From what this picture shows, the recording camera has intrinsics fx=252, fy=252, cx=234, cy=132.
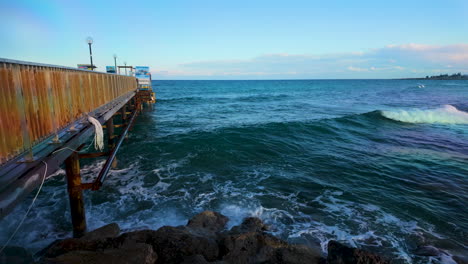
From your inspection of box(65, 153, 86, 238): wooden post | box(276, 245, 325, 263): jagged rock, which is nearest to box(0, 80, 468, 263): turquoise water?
box(65, 153, 86, 238): wooden post

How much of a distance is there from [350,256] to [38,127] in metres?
6.47

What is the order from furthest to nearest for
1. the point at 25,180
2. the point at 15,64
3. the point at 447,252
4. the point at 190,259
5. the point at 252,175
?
the point at 252,175 → the point at 447,252 → the point at 190,259 → the point at 15,64 → the point at 25,180

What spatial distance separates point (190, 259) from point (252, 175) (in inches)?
282

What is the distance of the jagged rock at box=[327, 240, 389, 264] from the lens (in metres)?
4.78

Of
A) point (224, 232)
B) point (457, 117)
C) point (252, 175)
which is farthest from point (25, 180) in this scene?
point (457, 117)

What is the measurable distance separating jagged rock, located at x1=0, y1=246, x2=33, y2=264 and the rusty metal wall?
340 centimetres

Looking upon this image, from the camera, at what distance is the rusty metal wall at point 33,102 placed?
393 centimetres

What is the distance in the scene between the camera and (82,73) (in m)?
7.64

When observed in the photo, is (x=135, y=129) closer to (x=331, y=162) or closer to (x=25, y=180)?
(x=331, y=162)

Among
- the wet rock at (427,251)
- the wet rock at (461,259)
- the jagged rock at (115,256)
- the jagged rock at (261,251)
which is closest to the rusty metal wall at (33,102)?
the jagged rock at (115,256)

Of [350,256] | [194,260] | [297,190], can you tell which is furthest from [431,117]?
[194,260]

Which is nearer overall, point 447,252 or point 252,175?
point 447,252

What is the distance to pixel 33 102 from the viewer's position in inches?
182

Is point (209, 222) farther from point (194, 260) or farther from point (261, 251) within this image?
point (194, 260)
